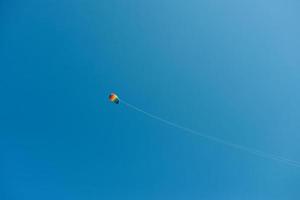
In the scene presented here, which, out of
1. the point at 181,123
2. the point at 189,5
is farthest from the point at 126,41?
the point at 181,123

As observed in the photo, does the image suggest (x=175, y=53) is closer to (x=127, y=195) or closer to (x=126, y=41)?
(x=126, y=41)

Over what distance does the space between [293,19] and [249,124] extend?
75 cm

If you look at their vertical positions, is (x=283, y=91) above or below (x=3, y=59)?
above

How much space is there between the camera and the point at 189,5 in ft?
6.06

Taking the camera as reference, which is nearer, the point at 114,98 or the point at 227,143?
the point at 114,98

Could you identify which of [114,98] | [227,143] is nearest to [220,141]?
[227,143]

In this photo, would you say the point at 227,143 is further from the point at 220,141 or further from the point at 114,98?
the point at 114,98

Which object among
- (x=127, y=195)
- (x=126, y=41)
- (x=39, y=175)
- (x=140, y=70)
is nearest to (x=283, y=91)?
(x=140, y=70)

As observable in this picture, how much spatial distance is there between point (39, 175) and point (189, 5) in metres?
1.48

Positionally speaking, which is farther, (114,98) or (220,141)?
(220,141)

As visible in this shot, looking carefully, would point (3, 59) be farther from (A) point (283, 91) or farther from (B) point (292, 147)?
(B) point (292, 147)

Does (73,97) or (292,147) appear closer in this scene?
(73,97)

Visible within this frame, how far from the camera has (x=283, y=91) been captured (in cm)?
193

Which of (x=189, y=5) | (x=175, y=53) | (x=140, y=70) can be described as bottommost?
(x=140, y=70)
